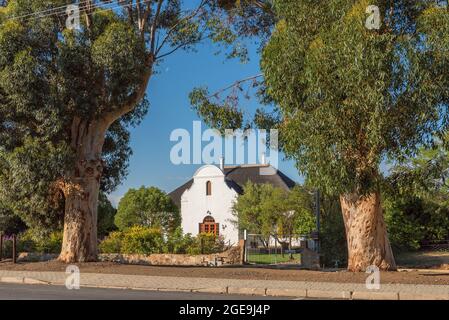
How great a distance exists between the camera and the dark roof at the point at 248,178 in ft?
184

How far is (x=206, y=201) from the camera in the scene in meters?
55.1

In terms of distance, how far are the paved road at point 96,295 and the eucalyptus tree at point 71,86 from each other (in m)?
6.24

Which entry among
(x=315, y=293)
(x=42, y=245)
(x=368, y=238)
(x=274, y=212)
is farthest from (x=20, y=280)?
(x=274, y=212)

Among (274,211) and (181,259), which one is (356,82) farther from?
(274,211)

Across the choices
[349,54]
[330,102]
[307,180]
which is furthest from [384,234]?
[349,54]

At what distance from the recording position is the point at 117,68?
2089 centimetres

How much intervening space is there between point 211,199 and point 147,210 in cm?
588

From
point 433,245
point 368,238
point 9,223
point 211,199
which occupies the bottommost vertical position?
point 433,245

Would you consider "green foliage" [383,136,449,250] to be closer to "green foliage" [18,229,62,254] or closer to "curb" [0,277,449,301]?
"curb" [0,277,449,301]

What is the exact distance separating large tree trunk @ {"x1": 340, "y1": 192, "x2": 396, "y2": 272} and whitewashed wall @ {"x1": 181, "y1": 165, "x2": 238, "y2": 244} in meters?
34.4

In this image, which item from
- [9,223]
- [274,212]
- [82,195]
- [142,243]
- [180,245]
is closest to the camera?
[82,195]

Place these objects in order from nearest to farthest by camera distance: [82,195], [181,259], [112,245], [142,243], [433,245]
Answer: [82,195]
[181,259]
[142,243]
[112,245]
[433,245]

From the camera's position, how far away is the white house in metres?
54.1

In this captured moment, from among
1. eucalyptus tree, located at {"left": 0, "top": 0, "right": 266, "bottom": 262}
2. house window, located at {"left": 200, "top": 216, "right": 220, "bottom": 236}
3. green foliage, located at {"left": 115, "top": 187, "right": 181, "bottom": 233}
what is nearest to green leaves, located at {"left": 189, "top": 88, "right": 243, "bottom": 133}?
eucalyptus tree, located at {"left": 0, "top": 0, "right": 266, "bottom": 262}
